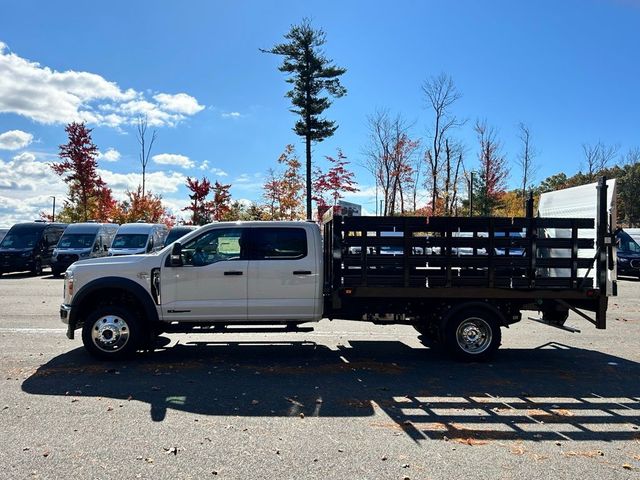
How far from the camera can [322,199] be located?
1220 inches

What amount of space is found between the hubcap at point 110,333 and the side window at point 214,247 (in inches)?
50.9

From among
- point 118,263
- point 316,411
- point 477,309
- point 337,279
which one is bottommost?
point 316,411

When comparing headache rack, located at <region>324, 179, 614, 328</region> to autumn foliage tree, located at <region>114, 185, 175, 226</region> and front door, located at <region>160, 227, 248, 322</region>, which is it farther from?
autumn foliage tree, located at <region>114, 185, 175, 226</region>

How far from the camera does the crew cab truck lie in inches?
283

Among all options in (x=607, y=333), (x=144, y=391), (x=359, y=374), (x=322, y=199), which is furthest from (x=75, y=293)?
(x=322, y=199)

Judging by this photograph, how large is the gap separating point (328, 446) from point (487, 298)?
3.88m

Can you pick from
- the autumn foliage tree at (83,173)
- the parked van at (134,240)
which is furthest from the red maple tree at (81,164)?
the parked van at (134,240)

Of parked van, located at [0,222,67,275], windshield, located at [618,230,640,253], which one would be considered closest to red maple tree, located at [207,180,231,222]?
parked van, located at [0,222,67,275]

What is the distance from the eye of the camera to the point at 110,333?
280 inches

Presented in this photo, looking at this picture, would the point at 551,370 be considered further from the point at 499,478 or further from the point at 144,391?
the point at 144,391

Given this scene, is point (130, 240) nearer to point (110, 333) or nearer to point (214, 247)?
point (110, 333)

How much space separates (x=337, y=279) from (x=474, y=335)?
2.15m

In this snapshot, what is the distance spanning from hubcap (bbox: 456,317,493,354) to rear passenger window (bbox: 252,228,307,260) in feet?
8.28

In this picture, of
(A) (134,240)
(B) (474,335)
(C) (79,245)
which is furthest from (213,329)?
(C) (79,245)
